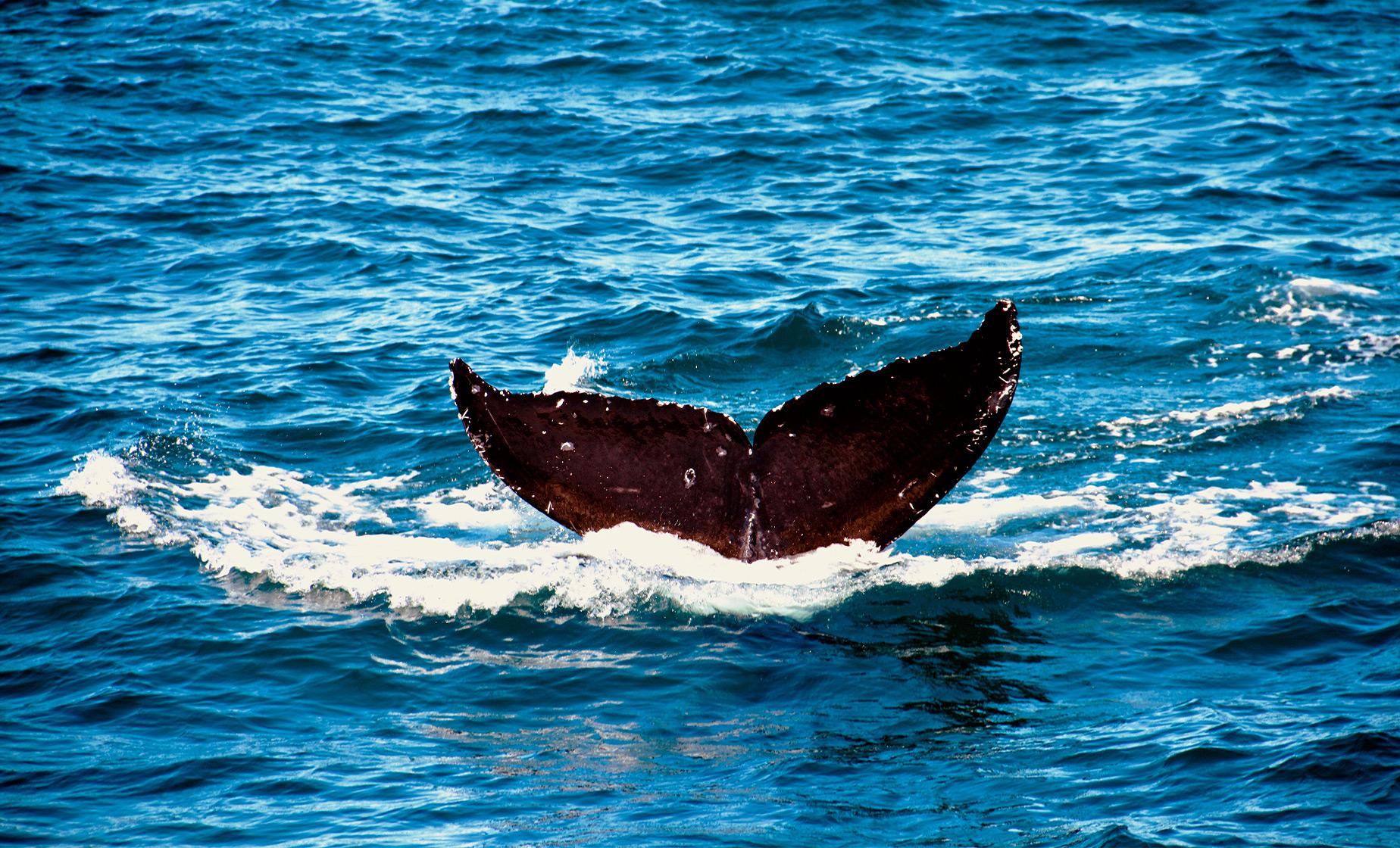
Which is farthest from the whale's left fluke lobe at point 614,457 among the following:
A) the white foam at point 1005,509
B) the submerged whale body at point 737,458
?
the white foam at point 1005,509

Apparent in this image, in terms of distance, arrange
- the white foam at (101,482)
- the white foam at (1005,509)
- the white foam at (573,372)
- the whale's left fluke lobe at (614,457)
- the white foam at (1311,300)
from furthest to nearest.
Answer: the white foam at (1311,300) → the white foam at (573,372) → the white foam at (101,482) → the white foam at (1005,509) → the whale's left fluke lobe at (614,457)

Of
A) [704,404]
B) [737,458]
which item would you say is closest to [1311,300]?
[704,404]

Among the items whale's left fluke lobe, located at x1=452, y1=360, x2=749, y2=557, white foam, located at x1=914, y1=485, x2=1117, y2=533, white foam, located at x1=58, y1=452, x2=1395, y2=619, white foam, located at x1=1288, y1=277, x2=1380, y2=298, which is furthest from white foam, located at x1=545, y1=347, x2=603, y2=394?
white foam, located at x1=1288, y1=277, x2=1380, y2=298

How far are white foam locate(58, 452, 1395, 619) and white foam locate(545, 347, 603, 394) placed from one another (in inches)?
71.1

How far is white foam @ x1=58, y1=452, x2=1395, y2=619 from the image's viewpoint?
7836 mm

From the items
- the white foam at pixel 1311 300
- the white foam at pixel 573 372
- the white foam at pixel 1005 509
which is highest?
the white foam at pixel 1311 300

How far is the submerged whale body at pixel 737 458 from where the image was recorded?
7301 mm

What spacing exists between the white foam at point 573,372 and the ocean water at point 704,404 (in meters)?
0.06

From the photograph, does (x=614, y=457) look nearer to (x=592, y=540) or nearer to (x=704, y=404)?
(x=592, y=540)

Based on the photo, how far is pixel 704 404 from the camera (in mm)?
11242

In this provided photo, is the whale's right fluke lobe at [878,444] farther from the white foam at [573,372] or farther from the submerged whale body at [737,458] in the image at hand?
the white foam at [573,372]

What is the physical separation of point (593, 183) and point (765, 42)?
6.58m

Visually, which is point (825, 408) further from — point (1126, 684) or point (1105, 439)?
point (1105, 439)

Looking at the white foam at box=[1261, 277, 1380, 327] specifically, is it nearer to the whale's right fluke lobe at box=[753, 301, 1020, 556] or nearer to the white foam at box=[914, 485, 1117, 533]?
the white foam at box=[914, 485, 1117, 533]
